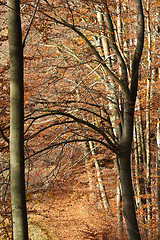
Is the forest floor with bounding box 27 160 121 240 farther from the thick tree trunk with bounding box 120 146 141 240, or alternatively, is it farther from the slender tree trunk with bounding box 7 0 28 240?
the slender tree trunk with bounding box 7 0 28 240

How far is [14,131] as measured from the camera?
325 centimetres

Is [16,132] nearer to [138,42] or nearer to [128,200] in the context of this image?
[128,200]

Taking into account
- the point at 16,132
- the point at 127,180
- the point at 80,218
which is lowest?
the point at 80,218

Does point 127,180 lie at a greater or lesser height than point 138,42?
lesser

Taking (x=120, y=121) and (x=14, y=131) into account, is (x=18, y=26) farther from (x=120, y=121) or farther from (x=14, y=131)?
(x=120, y=121)

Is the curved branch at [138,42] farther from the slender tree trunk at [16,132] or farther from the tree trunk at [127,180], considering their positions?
the slender tree trunk at [16,132]

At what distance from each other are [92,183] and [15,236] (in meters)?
10.1

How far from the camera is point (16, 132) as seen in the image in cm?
325

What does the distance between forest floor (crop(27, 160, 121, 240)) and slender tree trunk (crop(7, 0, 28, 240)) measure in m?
6.68

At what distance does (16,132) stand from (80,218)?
35.7 ft

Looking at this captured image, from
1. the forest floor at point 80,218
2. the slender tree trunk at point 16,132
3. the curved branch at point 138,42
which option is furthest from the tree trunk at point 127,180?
the forest floor at point 80,218

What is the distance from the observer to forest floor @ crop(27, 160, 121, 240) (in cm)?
1015

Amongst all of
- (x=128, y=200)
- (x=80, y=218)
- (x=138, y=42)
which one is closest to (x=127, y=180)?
(x=128, y=200)

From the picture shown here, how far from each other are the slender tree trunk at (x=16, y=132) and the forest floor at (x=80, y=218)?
263 inches
